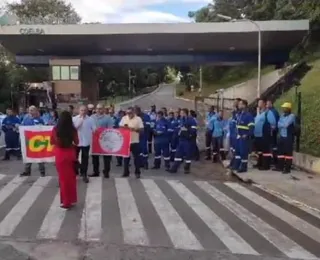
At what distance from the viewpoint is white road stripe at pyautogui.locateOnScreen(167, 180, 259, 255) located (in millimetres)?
7412

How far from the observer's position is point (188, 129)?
15.6 meters

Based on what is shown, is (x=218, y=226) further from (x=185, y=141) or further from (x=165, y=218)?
(x=185, y=141)

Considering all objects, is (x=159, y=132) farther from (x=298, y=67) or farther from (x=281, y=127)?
(x=298, y=67)

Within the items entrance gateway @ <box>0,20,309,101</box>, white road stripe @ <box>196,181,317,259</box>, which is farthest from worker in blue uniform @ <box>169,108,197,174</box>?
entrance gateway @ <box>0,20,309,101</box>

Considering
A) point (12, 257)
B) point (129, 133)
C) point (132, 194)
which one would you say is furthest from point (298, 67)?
point (12, 257)

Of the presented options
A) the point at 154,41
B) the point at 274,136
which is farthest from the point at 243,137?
the point at 154,41

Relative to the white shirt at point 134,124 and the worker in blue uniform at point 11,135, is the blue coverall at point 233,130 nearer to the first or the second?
the white shirt at point 134,124

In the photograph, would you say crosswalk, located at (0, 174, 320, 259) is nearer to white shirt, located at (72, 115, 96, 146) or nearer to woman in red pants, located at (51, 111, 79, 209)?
woman in red pants, located at (51, 111, 79, 209)

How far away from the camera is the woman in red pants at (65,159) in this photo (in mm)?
9828

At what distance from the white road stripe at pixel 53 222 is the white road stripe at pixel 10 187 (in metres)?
1.21

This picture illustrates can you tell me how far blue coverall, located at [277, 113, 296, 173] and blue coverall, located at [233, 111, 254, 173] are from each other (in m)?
0.82

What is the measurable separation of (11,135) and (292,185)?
10.8 m

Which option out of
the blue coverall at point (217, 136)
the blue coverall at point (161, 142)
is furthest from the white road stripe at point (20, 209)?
the blue coverall at point (217, 136)

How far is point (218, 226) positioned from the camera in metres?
8.64
